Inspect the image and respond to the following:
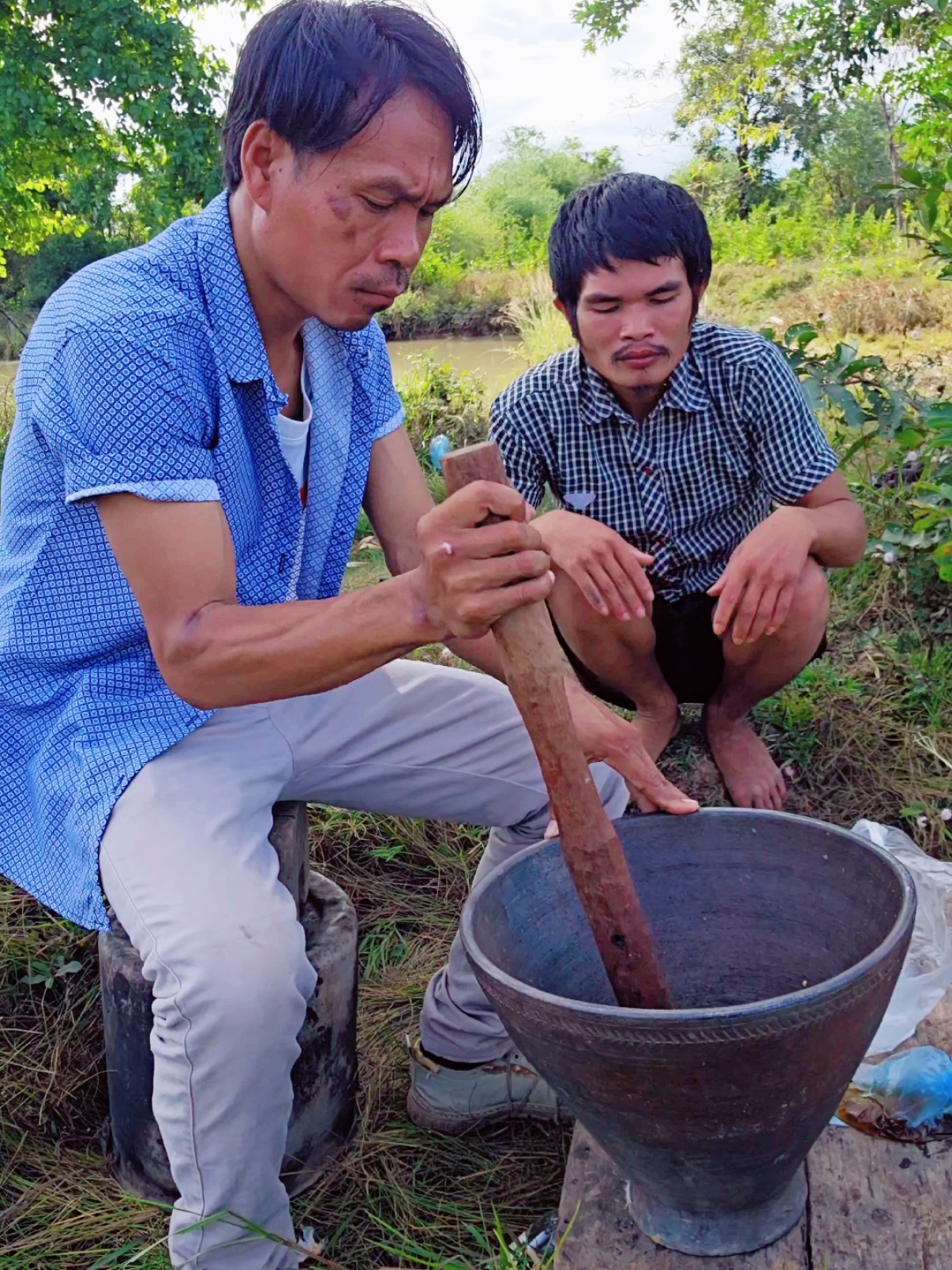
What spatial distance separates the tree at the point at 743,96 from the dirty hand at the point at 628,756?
30.8ft

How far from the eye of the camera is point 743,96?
18.0 metres

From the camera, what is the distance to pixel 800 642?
8.31 feet

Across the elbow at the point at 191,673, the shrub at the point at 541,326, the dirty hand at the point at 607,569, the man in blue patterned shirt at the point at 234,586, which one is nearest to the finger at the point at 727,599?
the dirty hand at the point at 607,569

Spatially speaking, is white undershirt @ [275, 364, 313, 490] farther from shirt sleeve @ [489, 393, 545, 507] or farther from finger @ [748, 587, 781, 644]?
finger @ [748, 587, 781, 644]

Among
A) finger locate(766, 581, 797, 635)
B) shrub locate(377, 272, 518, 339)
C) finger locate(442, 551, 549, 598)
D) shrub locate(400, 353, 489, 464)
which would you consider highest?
finger locate(442, 551, 549, 598)

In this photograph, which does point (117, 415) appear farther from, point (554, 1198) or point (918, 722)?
point (918, 722)

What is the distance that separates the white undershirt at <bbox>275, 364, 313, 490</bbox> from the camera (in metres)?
1.92

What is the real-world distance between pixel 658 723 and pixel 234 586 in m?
1.49

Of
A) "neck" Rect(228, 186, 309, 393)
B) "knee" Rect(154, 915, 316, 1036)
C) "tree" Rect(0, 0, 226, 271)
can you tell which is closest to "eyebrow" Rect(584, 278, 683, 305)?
"neck" Rect(228, 186, 309, 393)

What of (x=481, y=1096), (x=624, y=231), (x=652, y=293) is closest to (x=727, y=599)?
(x=652, y=293)

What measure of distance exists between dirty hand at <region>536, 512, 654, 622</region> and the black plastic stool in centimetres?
65

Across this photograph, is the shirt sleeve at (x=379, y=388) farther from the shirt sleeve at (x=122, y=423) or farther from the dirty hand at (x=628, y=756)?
the dirty hand at (x=628, y=756)

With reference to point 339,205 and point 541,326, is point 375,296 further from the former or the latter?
point 541,326

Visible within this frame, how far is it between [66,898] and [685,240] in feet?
5.77
